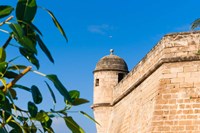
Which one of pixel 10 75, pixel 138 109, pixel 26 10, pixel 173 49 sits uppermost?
pixel 173 49

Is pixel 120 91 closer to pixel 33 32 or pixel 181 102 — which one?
pixel 181 102

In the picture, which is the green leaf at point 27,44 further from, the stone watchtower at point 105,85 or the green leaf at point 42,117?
the stone watchtower at point 105,85

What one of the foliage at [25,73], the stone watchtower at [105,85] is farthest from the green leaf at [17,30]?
the stone watchtower at [105,85]

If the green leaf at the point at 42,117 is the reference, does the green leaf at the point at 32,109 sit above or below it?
above

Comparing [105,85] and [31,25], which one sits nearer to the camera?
[31,25]

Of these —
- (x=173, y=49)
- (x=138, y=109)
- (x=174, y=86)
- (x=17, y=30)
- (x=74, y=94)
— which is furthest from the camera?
(x=138, y=109)

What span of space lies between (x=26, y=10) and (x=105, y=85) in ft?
53.8

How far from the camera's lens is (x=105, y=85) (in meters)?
17.2

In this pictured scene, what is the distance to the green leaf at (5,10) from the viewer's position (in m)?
0.87

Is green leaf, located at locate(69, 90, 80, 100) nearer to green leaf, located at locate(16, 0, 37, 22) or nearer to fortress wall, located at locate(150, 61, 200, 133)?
green leaf, located at locate(16, 0, 37, 22)

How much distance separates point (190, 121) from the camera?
9922mm

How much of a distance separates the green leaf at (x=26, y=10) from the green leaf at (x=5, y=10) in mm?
14

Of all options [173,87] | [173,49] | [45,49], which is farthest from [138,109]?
[45,49]

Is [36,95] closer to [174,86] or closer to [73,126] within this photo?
[73,126]
